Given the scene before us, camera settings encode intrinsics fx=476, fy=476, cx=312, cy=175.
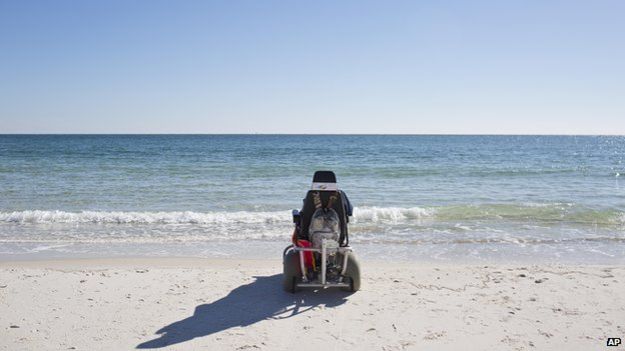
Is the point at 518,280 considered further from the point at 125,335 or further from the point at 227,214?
the point at 227,214

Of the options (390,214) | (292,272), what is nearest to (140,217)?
(390,214)

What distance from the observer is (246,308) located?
5.57 metres

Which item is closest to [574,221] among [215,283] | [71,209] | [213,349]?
[215,283]

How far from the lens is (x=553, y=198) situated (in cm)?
1614

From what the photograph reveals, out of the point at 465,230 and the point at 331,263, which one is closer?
the point at 331,263

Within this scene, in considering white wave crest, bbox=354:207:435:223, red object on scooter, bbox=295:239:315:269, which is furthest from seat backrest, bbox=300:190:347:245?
white wave crest, bbox=354:207:435:223

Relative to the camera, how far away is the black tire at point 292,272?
5.96 metres

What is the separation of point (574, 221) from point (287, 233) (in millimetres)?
7447

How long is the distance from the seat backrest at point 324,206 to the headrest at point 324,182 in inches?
2.3

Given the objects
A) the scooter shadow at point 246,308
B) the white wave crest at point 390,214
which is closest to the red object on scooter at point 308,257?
the scooter shadow at point 246,308

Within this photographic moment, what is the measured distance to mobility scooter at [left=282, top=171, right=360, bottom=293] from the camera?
5.98 meters

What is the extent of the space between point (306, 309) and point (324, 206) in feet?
4.40

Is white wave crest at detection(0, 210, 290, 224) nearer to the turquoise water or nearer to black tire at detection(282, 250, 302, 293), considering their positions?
the turquoise water

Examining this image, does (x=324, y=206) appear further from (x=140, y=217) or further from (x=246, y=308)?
(x=140, y=217)
